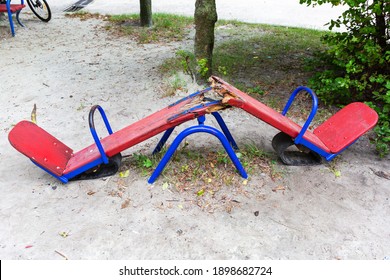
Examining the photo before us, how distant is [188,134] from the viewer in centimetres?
277

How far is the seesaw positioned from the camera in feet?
9.15

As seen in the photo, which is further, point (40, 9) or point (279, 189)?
point (40, 9)

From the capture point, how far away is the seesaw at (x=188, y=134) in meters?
2.79

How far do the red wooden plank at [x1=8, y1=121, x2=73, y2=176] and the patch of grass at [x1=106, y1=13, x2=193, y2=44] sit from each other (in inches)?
147

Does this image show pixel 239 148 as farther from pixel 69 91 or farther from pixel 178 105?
pixel 69 91

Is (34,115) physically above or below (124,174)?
below

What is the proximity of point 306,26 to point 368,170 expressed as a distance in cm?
537

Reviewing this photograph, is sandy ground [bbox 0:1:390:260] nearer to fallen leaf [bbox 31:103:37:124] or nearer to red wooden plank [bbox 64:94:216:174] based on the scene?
fallen leaf [bbox 31:103:37:124]

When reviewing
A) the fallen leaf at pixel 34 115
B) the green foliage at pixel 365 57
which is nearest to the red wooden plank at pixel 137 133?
the fallen leaf at pixel 34 115

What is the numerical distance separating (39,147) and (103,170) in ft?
1.81

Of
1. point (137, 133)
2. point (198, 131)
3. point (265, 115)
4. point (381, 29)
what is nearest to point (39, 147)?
point (137, 133)

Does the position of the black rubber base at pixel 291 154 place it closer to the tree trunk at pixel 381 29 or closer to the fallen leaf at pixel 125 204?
the fallen leaf at pixel 125 204

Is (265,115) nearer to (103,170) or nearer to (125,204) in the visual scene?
(125,204)

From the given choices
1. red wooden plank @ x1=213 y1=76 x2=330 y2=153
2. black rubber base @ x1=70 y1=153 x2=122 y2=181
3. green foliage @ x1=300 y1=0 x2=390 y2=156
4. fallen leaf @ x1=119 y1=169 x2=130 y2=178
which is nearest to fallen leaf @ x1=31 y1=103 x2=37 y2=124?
black rubber base @ x1=70 y1=153 x2=122 y2=181
